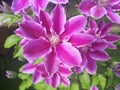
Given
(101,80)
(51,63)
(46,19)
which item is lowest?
(101,80)

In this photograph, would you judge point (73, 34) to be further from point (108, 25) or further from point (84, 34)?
point (108, 25)

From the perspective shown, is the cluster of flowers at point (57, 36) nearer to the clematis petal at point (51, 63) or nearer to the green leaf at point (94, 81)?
the clematis petal at point (51, 63)

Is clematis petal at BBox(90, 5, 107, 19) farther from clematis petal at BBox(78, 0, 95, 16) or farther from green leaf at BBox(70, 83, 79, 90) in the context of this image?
green leaf at BBox(70, 83, 79, 90)

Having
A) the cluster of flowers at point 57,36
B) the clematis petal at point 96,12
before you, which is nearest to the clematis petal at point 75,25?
the cluster of flowers at point 57,36

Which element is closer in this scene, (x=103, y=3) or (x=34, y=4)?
(x=34, y=4)

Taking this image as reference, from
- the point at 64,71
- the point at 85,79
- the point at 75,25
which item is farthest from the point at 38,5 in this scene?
the point at 85,79


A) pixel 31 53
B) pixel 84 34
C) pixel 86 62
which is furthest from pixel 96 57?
pixel 31 53

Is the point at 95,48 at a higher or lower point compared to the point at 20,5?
lower

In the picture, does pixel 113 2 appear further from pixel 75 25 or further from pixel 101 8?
pixel 75 25
